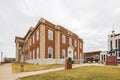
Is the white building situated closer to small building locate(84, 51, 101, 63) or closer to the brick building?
small building locate(84, 51, 101, 63)

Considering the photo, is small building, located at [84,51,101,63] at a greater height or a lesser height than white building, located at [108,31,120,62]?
lesser

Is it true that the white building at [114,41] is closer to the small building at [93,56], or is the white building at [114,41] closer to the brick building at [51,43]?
the small building at [93,56]

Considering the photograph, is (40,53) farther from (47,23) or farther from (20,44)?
(20,44)

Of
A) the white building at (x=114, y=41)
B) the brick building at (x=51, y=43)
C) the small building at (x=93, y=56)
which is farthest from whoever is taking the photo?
the small building at (x=93, y=56)

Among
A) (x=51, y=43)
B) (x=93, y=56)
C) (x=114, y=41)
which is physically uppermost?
(x=114, y=41)

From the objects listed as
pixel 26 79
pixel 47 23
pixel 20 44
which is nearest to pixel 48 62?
pixel 47 23

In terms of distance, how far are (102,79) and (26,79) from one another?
6124 millimetres

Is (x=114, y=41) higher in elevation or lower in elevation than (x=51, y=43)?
higher

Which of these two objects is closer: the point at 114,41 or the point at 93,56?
the point at 114,41

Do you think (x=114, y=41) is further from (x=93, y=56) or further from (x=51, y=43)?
(x=51, y=43)

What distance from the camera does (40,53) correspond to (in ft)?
101

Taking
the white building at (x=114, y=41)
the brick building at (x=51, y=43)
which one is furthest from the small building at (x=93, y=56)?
the brick building at (x=51, y=43)

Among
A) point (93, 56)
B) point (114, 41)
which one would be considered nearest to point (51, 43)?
point (114, 41)

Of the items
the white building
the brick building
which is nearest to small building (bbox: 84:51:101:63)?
the white building
